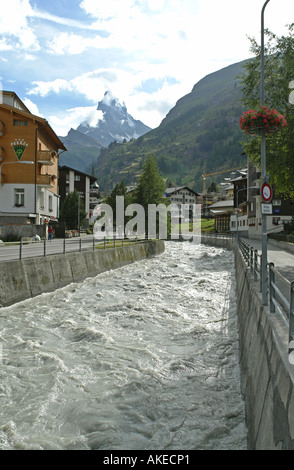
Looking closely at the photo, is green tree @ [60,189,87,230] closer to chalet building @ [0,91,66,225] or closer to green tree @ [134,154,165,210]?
green tree @ [134,154,165,210]

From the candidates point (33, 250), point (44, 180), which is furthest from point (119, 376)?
point (44, 180)

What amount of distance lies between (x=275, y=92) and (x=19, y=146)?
27.0m

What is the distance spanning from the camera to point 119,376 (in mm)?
8430

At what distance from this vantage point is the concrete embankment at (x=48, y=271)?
13.9 m

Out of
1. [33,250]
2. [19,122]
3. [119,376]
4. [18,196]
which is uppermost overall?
[19,122]

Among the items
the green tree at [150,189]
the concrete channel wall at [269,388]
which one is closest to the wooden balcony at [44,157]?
the green tree at [150,189]

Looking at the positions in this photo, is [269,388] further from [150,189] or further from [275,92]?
[150,189]

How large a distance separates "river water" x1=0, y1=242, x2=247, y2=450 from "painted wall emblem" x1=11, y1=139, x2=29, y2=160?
29281 mm

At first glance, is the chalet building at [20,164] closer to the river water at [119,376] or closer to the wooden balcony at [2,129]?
the wooden balcony at [2,129]

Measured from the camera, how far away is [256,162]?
1036 inches

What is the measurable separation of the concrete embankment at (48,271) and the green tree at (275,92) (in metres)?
12.4

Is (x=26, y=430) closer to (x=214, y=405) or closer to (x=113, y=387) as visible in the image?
(x=113, y=387)

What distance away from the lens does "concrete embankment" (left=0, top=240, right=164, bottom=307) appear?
547 inches
